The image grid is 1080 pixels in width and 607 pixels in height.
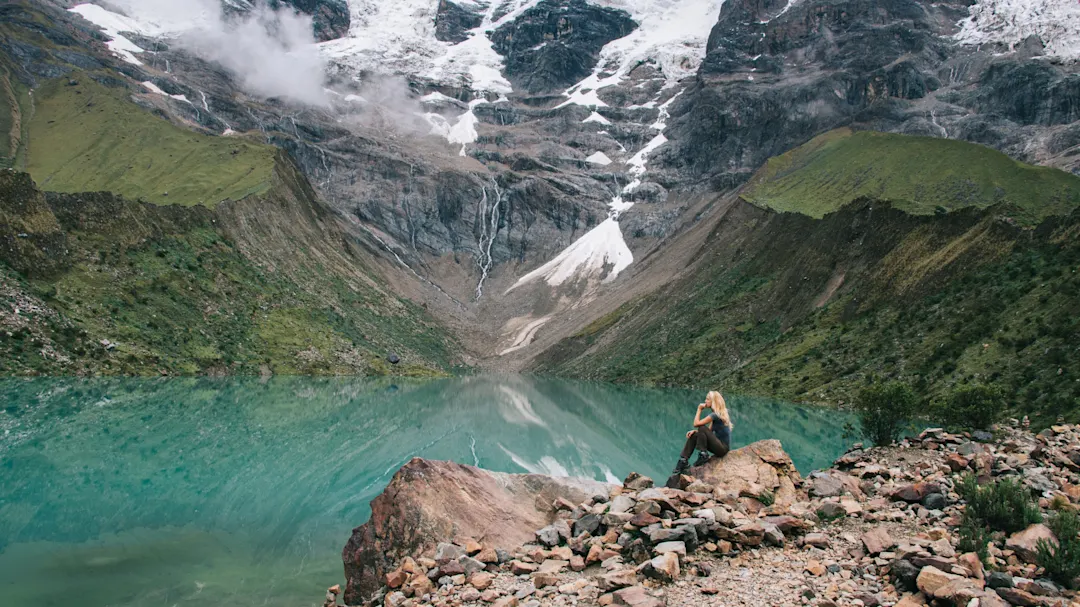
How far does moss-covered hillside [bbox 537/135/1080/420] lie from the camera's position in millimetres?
50559

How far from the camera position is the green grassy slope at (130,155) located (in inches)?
5231

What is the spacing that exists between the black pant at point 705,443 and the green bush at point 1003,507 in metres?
5.67

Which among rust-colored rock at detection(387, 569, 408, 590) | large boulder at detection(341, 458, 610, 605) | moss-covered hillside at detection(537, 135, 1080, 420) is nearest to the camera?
rust-colored rock at detection(387, 569, 408, 590)

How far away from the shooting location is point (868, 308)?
79.4 m

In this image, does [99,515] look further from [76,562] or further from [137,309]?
[137,309]

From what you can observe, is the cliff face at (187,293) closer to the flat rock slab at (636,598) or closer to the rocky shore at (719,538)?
the rocky shore at (719,538)

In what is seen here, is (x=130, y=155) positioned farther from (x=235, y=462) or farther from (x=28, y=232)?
(x=235, y=462)

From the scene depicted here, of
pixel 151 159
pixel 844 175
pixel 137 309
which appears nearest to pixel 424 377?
pixel 137 309

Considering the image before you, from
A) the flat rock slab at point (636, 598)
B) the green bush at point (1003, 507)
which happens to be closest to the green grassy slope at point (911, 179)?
the green bush at point (1003, 507)

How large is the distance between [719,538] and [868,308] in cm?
7690

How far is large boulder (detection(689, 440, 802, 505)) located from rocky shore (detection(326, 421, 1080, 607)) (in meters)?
0.05

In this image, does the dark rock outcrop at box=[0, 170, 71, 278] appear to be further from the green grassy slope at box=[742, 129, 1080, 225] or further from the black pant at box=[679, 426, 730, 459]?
the green grassy slope at box=[742, 129, 1080, 225]

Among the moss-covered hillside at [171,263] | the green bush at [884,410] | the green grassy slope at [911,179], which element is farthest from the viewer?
the green grassy slope at [911,179]

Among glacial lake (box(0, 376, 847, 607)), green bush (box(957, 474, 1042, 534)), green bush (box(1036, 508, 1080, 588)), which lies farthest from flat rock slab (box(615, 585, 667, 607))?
glacial lake (box(0, 376, 847, 607))
